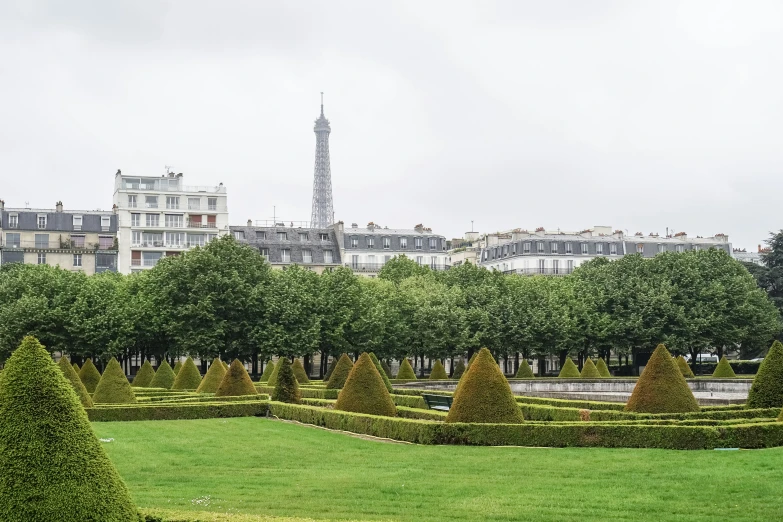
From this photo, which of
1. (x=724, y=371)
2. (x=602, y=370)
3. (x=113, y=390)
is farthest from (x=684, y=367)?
(x=113, y=390)

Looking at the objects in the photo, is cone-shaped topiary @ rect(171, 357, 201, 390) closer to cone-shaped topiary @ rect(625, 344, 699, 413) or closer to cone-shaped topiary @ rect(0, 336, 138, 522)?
cone-shaped topiary @ rect(625, 344, 699, 413)

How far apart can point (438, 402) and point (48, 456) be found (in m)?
28.4

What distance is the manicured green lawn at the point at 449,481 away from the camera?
618 inches

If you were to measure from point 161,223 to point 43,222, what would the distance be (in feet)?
37.1

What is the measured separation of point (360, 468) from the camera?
21.0 metres

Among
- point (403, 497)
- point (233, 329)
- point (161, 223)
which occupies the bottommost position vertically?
point (403, 497)

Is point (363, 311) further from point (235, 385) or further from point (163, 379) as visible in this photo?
point (235, 385)

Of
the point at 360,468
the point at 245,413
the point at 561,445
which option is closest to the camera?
the point at 360,468

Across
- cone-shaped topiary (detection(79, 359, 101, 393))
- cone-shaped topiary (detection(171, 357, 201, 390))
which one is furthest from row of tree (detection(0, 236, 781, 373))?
cone-shaped topiary (detection(79, 359, 101, 393))

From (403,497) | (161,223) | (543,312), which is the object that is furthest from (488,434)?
(161,223)

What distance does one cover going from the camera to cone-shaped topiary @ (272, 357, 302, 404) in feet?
126

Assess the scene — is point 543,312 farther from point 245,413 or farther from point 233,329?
point 245,413

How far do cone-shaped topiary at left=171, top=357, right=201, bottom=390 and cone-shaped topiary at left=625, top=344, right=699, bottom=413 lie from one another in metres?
26.4

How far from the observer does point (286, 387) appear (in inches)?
1517
